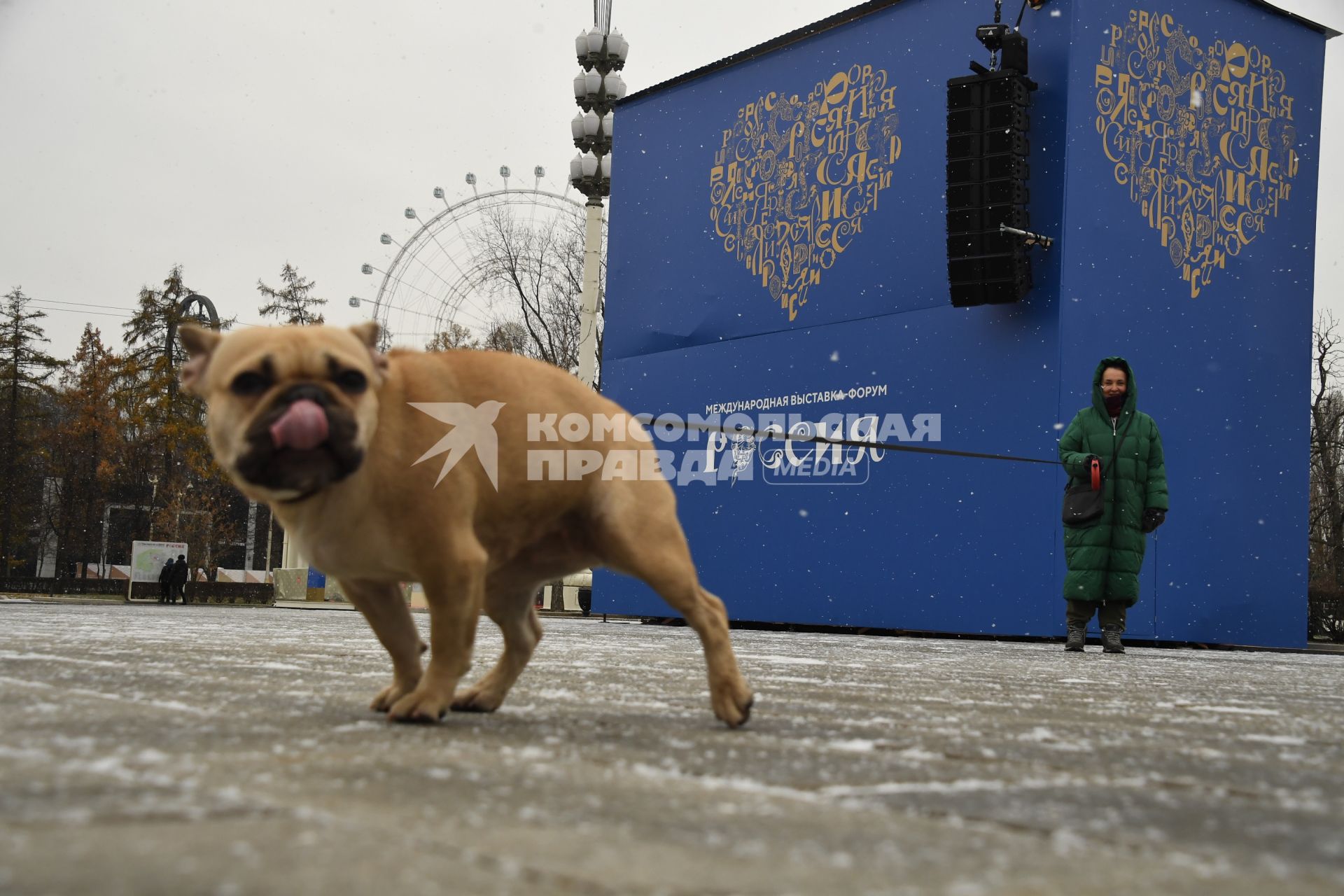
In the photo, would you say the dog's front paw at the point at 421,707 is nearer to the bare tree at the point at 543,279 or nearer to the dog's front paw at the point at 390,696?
the dog's front paw at the point at 390,696

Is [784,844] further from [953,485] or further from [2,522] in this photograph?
[2,522]

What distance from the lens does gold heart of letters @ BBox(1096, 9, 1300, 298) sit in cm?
1083

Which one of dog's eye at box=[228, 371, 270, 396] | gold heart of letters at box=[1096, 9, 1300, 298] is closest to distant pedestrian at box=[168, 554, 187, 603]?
gold heart of letters at box=[1096, 9, 1300, 298]

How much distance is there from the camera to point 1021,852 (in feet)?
4.42

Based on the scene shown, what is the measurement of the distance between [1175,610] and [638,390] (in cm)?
670

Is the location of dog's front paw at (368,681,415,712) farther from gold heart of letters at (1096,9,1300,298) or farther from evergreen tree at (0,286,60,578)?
evergreen tree at (0,286,60,578)

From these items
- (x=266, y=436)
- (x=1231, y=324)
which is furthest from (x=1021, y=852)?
(x=1231, y=324)

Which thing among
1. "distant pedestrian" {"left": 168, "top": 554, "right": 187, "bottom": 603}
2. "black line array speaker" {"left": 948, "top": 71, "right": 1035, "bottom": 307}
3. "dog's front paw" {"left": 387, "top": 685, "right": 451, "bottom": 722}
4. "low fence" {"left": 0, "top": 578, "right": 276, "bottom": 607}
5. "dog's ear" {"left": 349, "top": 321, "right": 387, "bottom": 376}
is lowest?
"low fence" {"left": 0, "top": 578, "right": 276, "bottom": 607}

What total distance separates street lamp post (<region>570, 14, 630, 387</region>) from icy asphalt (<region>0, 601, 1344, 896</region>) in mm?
17536

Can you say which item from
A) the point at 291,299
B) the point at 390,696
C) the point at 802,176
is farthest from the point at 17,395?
the point at 390,696

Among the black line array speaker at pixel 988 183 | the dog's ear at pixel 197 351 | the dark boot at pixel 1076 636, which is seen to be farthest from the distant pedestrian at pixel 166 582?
the dog's ear at pixel 197 351

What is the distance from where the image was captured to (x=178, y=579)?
2362 cm

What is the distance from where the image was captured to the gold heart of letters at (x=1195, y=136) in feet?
35.5

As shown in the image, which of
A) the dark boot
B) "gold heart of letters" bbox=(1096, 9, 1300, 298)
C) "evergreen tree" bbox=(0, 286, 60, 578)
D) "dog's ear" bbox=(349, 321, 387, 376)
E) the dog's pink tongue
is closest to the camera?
the dog's pink tongue
